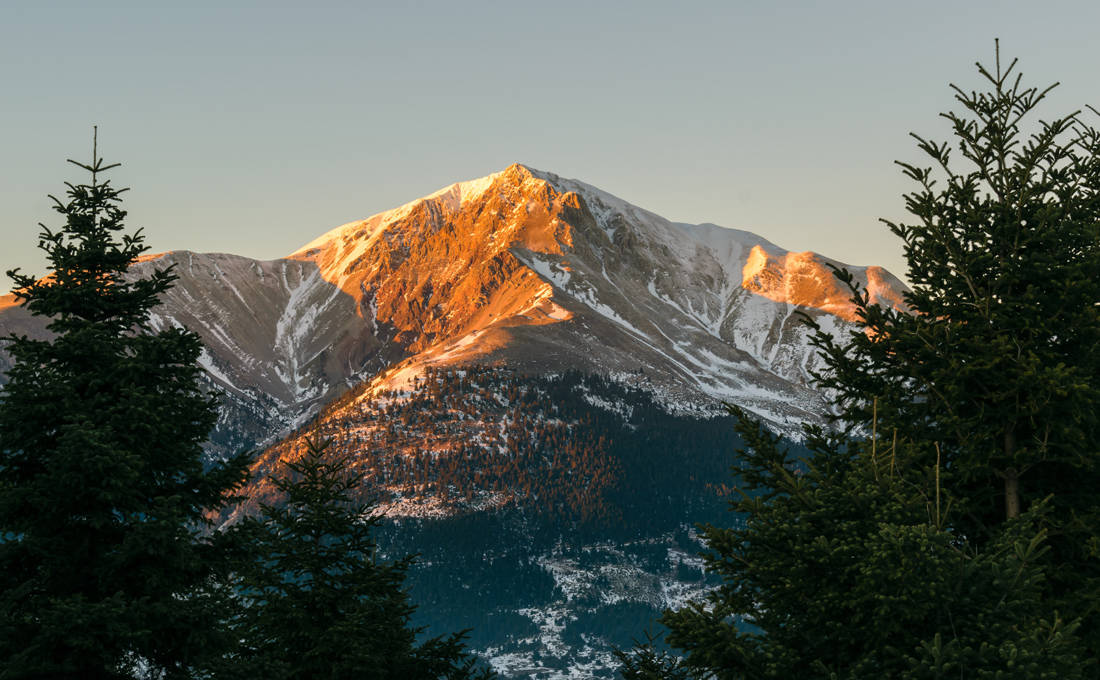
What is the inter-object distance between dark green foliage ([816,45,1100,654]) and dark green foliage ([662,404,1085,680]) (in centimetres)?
122

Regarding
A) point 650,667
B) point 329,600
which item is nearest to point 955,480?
point 650,667

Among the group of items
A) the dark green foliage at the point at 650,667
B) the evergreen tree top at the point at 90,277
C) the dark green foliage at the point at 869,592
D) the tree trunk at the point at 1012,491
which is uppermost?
the evergreen tree top at the point at 90,277

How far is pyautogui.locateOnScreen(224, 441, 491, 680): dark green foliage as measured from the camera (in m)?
27.7

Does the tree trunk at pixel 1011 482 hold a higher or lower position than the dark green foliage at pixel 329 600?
higher

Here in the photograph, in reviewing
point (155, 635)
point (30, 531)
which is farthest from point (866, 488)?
point (30, 531)

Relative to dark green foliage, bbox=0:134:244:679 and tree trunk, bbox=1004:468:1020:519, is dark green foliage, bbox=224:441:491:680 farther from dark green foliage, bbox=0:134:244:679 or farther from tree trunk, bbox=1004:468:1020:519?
tree trunk, bbox=1004:468:1020:519

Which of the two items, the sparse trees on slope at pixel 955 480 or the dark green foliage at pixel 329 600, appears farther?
the dark green foliage at pixel 329 600

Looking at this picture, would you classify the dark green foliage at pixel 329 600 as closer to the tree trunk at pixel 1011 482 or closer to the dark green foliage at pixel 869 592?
the dark green foliage at pixel 869 592

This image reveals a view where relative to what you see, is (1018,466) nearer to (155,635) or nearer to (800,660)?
(800,660)

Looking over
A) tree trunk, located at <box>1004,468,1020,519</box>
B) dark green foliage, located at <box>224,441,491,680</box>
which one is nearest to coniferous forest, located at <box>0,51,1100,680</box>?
tree trunk, located at <box>1004,468,1020,519</box>

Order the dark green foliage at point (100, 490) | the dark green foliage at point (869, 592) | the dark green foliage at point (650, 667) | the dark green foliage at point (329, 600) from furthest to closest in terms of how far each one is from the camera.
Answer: the dark green foliage at point (329, 600) < the dark green foliage at point (650, 667) < the dark green foliage at point (100, 490) < the dark green foliage at point (869, 592)

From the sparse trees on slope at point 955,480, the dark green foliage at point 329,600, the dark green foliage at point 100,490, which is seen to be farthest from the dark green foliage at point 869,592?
the dark green foliage at point 329,600

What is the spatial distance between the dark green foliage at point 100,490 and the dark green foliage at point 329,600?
4.51 metres

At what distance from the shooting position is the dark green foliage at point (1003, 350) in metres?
20.1
